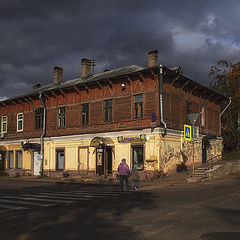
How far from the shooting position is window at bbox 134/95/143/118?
971 inches

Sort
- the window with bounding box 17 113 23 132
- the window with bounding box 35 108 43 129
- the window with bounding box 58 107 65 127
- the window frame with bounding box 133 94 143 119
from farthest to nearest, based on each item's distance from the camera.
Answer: the window with bounding box 17 113 23 132 < the window with bounding box 35 108 43 129 < the window with bounding box 58 107 65 127 < the window frame with bounding box 133 94 143 119

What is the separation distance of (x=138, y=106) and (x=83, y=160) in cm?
701

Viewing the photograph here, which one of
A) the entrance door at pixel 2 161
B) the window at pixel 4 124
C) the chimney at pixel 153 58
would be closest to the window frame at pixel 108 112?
the chimney at pixel 153 58

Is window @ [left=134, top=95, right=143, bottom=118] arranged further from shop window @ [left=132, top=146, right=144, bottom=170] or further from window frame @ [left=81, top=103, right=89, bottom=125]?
window frame @ [left=81, top=103, right=89, bottom=125]

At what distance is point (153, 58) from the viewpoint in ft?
83.9

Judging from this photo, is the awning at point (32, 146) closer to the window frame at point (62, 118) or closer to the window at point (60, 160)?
the window at point (60, 160)

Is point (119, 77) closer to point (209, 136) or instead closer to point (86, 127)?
point (86, 127)

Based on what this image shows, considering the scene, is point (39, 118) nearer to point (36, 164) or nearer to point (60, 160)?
point (36, 164)

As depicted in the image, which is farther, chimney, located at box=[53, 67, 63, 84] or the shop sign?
chimney, located at box=[53, 67, 63, 84]

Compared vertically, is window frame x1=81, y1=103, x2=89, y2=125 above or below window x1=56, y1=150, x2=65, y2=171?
above

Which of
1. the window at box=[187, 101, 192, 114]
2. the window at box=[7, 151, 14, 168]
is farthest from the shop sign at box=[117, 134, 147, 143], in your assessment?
the window at box=[7, 151, 14, 168]

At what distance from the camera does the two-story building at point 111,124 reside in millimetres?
23922

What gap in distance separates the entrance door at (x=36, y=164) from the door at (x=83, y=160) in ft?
17.2

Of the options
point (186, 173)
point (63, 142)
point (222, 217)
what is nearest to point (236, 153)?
point (186, 173)
